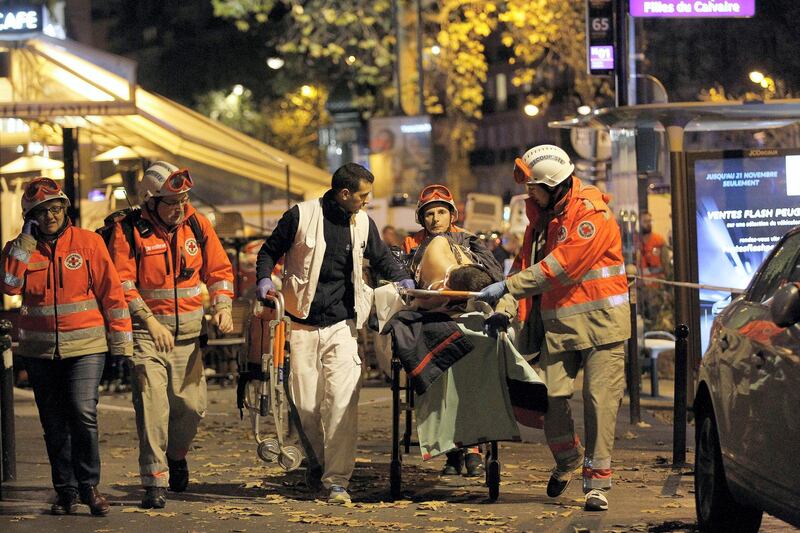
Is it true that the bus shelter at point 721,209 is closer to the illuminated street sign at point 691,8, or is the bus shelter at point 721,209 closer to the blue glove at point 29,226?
the illuminated street sign at point 691,8

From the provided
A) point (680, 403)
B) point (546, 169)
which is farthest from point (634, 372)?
point (546, 169)

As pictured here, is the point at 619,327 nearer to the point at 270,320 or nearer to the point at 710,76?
the point at 270,320

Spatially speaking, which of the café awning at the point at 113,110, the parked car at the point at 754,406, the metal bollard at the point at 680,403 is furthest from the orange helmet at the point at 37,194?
the café awning at the point at 113,110

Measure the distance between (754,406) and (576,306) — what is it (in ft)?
7.10

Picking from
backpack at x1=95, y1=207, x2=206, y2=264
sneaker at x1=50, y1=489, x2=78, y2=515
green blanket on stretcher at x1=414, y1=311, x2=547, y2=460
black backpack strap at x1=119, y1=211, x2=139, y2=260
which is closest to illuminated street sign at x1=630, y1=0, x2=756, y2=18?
green blanket on stretcher at x1=414, y1=311, x2=547, y2=460

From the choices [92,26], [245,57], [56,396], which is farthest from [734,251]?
[245,57]

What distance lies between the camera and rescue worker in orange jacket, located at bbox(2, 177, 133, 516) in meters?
8.94

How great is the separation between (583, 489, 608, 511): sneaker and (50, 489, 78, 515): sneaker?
2.87 meters

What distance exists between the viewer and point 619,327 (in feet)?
29.7

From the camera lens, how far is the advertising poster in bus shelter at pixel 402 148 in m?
29.1

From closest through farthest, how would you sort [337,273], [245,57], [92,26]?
[337,273], [92,26], [245,57]

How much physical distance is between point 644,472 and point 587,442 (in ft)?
5.64

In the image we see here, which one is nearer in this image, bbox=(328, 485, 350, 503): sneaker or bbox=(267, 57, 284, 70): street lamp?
bbox=(328, 485, 350, 503): sneaker

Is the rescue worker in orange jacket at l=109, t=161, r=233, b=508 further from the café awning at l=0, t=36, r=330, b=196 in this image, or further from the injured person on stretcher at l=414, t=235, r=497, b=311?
the café awning at l=0, t=36, r=330, b=196
